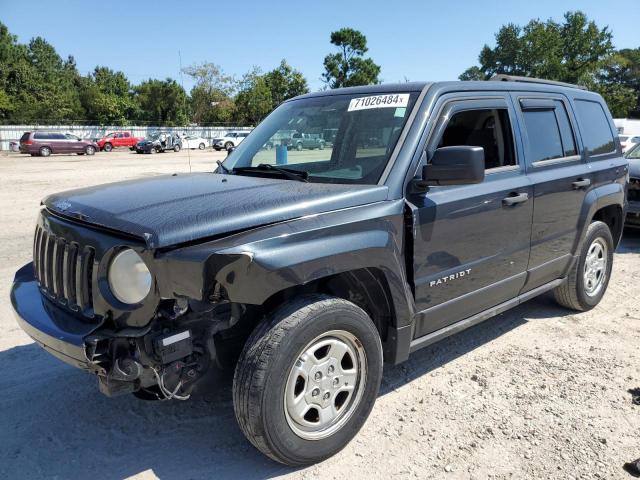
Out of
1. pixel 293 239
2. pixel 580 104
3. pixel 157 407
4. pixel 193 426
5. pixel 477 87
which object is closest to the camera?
pixel 293 239

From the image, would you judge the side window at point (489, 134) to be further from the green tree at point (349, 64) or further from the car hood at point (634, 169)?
the green tree at point (349, 64)

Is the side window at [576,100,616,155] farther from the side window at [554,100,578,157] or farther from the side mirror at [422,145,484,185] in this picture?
the side mirror at [422,145,484,185]

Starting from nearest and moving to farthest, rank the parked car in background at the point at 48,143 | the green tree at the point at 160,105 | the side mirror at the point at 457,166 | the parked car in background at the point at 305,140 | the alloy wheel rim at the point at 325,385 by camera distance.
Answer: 1. the alloy wheel rim at the point at 325,385
2. the side mirror at the point at 457,166
3. the parked car in background at the point at 305,140
4. the parked car in background at the point at 48,143
5. the green tree at the point at 160,105

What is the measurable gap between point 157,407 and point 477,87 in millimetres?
3079

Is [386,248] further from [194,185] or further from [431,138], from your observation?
[194,185]

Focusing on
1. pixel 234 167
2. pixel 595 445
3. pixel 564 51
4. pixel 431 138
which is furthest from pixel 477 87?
pixel 564 51

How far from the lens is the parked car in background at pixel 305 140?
3770 millimetres

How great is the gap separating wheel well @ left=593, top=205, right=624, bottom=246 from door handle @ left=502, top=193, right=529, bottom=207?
180 cm

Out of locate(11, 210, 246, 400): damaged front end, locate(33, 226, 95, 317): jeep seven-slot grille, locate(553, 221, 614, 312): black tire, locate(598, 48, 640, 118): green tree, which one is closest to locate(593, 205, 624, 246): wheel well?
locate(553, 221, 614, 312): black tire

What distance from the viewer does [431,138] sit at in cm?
322

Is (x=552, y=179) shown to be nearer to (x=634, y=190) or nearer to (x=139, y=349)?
(x=139, y=349)

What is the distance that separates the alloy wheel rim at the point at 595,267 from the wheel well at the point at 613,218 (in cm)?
29

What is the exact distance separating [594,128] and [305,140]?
2903 millimetres

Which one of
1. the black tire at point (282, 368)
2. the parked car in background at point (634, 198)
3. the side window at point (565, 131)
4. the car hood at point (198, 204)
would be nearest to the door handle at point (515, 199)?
the side window at point (565, 131)
